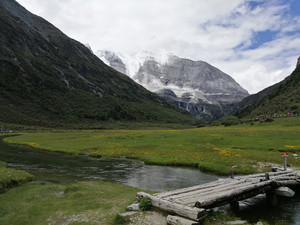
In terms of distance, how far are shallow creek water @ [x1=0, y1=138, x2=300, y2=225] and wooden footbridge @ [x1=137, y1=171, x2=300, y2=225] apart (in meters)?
1.30

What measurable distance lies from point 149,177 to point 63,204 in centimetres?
1460

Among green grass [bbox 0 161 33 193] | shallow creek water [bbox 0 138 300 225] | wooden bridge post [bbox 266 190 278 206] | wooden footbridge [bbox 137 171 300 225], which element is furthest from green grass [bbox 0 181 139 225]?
wooden bridge post [bbox 266 190 278 206]

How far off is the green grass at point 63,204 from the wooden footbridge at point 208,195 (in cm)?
308

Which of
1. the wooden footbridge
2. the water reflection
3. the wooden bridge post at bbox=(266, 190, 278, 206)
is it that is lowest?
the water reflection

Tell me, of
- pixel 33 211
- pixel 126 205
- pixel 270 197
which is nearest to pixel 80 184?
pixel 33 211

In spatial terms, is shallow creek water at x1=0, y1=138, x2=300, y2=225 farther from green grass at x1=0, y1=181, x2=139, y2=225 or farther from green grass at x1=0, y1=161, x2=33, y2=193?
green grass at x1=0, y1=181, x2=139, y2=225

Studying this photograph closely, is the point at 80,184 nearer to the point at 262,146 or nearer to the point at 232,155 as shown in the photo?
the point at 232,155

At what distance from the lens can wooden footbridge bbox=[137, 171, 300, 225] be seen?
44.2 ft

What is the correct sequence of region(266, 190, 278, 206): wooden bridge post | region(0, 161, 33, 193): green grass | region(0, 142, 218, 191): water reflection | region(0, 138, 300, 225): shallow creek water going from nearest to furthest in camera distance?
region(0, 138, 300, 225): shallow creek water → region(266, 190, 278, 206): wooden bridge post → region(0, 161, 33, 193): green grass → region(0, 142, 218, 191): water reflection

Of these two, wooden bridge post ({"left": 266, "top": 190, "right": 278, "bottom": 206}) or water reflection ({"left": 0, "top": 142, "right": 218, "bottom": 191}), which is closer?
wooden bridge post ({"left": 266, "top": 190, "right": 278, "bottom": 206})

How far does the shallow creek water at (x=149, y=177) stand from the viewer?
59.9ft

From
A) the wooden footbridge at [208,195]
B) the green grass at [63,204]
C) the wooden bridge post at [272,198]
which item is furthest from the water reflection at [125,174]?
the wooden bridge post at [272,198]

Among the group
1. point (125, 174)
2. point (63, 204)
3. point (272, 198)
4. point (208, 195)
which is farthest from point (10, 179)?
point (272, 198)

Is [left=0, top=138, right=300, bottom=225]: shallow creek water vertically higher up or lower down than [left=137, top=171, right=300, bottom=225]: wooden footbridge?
lower down
